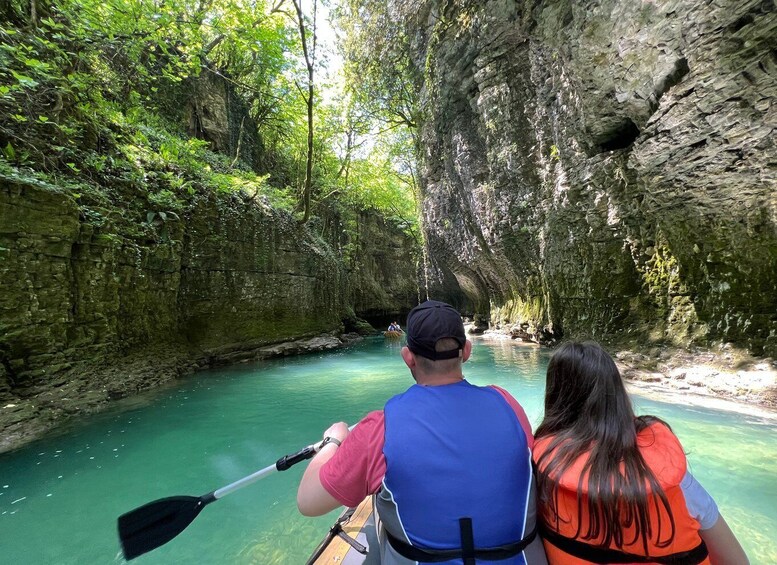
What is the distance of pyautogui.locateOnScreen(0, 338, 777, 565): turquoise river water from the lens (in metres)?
3.09

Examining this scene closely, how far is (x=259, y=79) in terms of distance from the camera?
15.7 m

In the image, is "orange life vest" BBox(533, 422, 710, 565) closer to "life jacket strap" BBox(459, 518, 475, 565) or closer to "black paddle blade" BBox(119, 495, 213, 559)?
"life jacket strap" BBox(459, 518, 475, 565)

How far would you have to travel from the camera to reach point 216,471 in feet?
14.7

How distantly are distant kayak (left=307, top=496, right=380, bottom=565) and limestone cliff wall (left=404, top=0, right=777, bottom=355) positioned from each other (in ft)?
21.1

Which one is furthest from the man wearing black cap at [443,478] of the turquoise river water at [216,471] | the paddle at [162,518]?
the paddle at [162,518]

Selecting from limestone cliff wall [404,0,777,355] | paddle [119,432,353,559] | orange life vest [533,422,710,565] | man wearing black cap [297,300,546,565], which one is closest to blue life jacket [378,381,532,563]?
man wearing black cap [297,300,546,565]

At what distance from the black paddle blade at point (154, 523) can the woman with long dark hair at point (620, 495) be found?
2043 millimetres

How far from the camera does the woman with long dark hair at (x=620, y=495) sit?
41.2 inches

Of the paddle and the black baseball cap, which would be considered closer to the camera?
the black baseball cap

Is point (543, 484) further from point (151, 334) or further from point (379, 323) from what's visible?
point (379, 323)

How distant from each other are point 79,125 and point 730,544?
34.7 ft

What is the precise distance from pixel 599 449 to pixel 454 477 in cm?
47

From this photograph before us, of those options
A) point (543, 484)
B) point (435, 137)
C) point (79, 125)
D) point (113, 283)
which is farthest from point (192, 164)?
point (543, 484)

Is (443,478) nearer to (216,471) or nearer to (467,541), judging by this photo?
(467,541)
